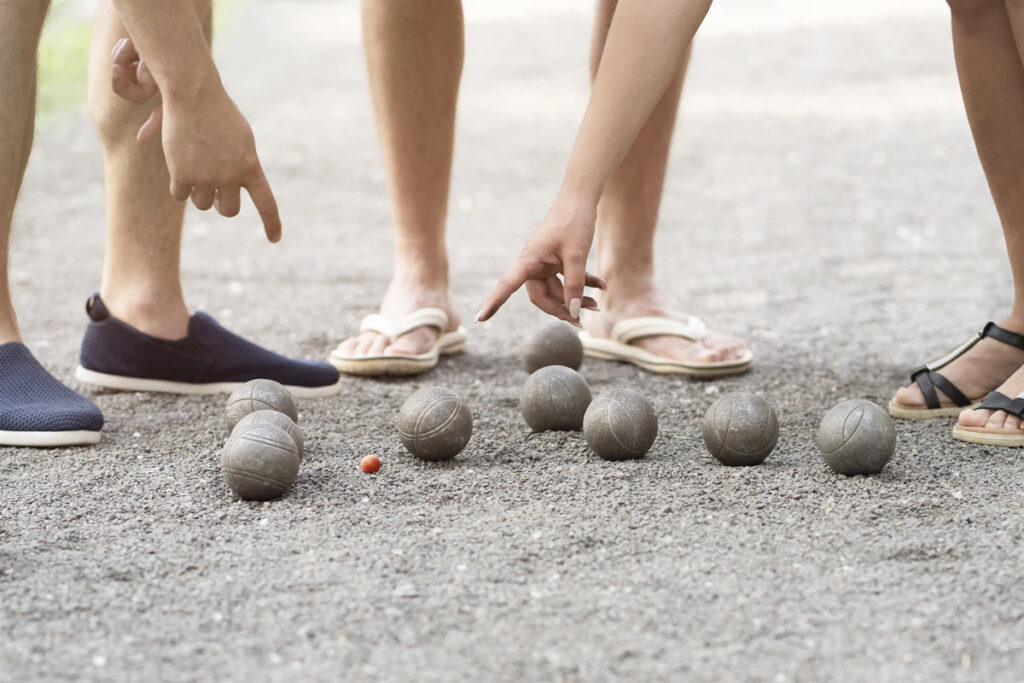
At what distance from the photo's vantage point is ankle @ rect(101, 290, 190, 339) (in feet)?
12.9

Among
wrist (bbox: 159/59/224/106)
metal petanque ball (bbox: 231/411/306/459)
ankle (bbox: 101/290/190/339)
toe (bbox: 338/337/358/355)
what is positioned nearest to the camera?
wrist (bbox: 159/59/224/106)

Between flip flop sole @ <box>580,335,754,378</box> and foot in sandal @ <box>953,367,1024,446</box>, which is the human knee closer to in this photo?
foot in sandal @ <box>953,367,1024,446</box>

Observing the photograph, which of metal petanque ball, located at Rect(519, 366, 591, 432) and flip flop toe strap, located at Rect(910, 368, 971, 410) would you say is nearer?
metal petanque ball, located at Rect(519, 366, 591, 432)

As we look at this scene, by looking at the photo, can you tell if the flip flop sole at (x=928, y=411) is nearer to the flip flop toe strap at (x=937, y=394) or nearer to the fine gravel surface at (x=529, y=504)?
the flip flop toe strap at (x=937, y=394)

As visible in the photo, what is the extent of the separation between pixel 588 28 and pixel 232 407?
11382mm

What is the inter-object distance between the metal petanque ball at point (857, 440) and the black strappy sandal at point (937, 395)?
23.2 inches

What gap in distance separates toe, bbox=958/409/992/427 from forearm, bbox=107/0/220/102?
2318 mm

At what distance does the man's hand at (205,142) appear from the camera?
3.10 meters

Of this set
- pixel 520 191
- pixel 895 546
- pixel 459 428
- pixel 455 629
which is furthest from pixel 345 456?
pixel 520 191

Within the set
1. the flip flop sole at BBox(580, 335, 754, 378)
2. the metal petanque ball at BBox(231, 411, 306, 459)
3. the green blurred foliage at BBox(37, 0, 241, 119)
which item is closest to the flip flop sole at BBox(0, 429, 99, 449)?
the metal petanque ball at BBox(231, 411, 306, 459)

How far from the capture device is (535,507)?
9.81ft

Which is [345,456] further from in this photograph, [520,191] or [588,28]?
[588,28]

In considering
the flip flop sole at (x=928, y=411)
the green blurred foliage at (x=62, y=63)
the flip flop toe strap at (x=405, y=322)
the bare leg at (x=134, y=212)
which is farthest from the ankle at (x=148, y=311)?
the green blurred foliage at (x=62, y=63)

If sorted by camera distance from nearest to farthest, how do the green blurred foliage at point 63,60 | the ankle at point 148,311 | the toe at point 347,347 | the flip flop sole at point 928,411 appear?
the flip flop sole at point 928,411 < the ankle at point 148,311 < the toe at point 347,347 < the green blurred foliage at point 63,60
